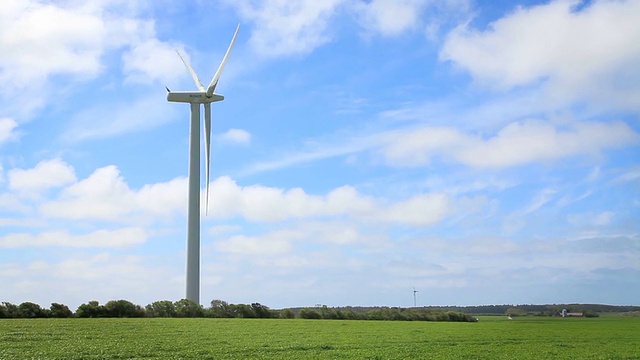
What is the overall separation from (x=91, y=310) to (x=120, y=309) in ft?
11.8

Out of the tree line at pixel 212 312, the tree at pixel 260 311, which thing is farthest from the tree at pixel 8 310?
the tree at pixel 260 311

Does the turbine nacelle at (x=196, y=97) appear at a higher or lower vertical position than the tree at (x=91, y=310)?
higher

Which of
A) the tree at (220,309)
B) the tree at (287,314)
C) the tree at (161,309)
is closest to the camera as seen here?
the tree at (161,309)

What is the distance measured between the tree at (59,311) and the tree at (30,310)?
0.88 meters

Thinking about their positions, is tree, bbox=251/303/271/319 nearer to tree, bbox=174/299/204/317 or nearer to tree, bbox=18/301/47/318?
tree, bbox=174/299/204/317

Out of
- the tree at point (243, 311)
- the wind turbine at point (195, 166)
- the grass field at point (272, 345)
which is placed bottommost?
the grass field at point (272, 345)

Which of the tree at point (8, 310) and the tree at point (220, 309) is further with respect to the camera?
the tree at point (220, 309)

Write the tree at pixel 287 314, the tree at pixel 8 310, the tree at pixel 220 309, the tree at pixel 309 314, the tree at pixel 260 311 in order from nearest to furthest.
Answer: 1. the tree at pixel 8 310
2. the tree at pixel 220 309
3. the tree at pixel 260 311
4. the tree at pixel 287 314
5. the tree at pixel 309 314

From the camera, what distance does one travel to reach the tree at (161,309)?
8094 cm

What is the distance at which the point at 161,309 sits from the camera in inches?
3219

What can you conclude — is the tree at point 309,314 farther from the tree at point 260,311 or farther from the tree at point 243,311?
the tree at point 243,311

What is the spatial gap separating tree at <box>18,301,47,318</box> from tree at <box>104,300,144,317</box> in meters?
7.65

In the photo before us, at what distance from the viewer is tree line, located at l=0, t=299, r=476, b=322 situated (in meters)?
73.4

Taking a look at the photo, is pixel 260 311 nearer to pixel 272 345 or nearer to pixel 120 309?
pixel 120 309
